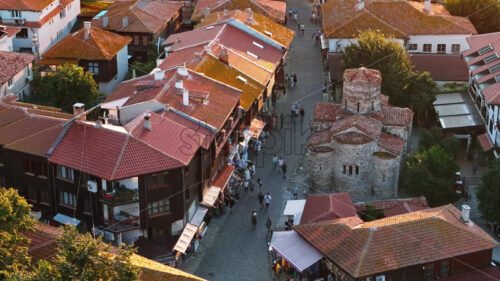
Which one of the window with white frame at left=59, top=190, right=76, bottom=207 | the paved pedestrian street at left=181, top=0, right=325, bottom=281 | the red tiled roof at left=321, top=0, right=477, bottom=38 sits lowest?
the paved pedestrian street at left=181, top=0, right=325, bottom=281

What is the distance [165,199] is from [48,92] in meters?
21.3

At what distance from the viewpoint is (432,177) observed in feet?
196

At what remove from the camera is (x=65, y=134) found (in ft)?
174

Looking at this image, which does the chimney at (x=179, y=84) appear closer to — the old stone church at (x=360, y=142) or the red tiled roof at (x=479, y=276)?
the old stone church at (x=360, y=142)

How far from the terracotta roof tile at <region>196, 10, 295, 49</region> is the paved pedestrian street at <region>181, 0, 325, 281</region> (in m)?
4.28

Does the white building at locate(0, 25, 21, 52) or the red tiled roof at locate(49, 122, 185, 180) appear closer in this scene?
the red tiled roof at locate(49, 122, 185, 180)

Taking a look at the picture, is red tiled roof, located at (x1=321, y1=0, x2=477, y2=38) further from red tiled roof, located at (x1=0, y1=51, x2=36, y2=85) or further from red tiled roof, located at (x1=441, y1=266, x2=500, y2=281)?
red tiled roof, located at (x1=441, y1=266, x2=500, y2=281)

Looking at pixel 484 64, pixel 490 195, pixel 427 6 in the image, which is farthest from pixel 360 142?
pixel 427 6

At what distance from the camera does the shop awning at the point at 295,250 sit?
5047 centimetres

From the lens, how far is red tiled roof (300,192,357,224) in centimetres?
5475

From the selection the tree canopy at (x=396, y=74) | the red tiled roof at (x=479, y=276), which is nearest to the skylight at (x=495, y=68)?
the tree canopy at (x=396, y=74)

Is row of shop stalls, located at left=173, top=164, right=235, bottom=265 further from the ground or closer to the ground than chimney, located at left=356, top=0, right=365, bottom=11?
closer to the ground

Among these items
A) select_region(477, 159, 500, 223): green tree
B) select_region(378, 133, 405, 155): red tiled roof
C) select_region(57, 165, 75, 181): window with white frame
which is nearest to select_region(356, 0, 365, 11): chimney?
select_region(378, 133, 405, 155): red tiled roof

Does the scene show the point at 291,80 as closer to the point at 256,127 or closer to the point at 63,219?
the point at 256,127
